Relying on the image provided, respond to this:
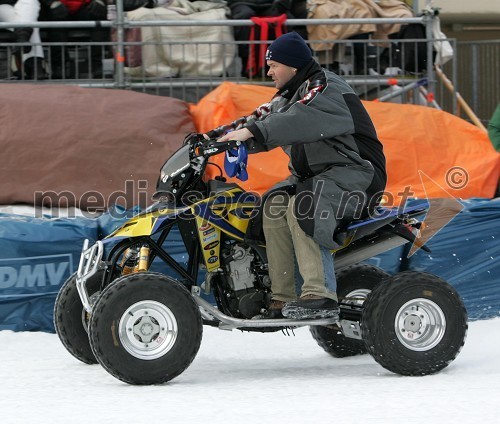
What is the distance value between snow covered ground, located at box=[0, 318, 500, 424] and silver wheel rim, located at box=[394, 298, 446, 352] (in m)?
0.20

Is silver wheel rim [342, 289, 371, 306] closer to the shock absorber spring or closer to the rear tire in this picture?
the rear tire

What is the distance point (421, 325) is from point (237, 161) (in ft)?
4.51

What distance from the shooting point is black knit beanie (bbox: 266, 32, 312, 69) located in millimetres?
6059

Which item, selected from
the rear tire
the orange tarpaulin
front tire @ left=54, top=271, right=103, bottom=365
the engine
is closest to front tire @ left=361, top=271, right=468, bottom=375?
the rear tire

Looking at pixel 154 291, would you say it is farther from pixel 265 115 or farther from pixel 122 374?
pixel 265 115

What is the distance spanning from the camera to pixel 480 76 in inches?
490

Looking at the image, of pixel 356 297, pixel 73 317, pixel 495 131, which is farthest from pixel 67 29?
pixel 356 297

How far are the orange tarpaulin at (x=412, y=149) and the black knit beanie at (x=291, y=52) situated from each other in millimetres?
2911

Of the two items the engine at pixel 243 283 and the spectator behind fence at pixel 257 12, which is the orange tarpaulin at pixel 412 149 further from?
the engine at pixel 243 283

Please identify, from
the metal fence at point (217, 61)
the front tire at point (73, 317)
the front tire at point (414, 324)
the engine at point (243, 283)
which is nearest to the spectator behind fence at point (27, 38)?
the metal fence at point (217, 61)

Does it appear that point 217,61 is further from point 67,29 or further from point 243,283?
point 243,283

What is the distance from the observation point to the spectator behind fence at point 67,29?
1016 cm

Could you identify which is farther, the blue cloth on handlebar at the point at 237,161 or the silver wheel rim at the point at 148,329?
the blue cloth on handlebar at the point at 237,161
